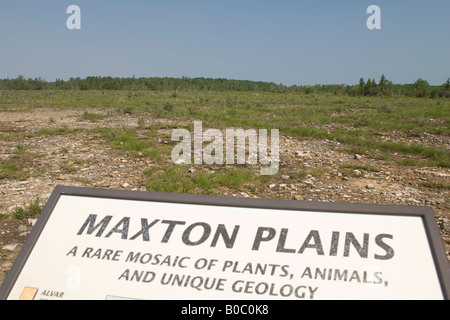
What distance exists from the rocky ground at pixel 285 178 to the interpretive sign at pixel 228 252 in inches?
77.3

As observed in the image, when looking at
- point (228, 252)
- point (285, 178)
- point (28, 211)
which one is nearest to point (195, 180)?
point (285, 178)

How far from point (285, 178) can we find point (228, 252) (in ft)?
14.0

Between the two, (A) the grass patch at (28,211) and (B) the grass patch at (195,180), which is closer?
(A) the grass patch at (28,211)

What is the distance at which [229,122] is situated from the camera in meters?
12.0

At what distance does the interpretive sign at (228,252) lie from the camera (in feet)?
5.18

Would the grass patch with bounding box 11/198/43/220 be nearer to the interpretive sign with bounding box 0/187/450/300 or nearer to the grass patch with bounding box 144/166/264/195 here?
the grass patch with bounding box 144/166/264/195

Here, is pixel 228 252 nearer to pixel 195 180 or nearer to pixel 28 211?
pixel 28 211

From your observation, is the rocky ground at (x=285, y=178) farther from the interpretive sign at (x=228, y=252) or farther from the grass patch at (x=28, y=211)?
the interpretive sign at (x=228, y=252)

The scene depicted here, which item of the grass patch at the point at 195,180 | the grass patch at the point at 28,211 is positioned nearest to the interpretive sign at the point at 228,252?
the grass patch at the point at 28,211

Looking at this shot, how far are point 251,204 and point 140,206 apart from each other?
0.68m

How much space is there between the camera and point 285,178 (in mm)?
5848

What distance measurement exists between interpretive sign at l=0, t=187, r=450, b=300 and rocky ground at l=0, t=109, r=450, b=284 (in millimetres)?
1964

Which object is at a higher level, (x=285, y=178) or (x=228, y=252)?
(x=228, y=252)
